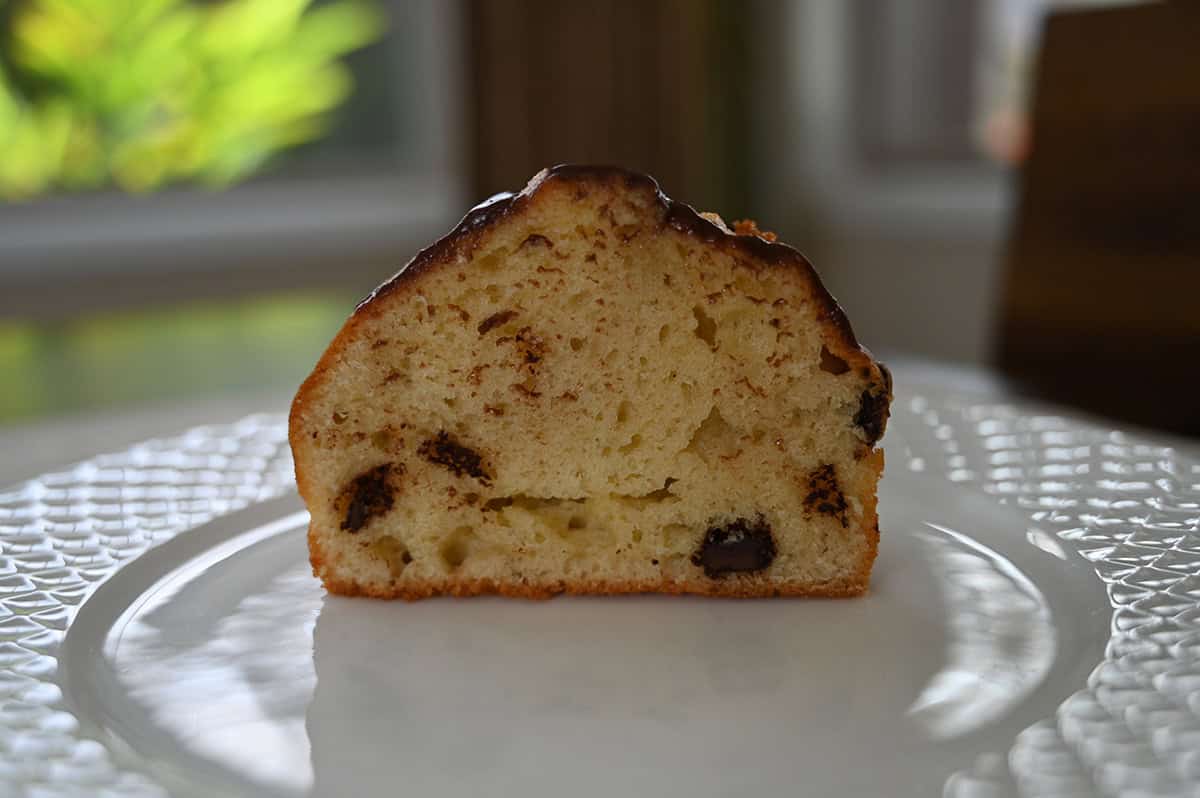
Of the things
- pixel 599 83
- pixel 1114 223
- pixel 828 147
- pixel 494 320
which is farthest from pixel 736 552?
pixel 828 147

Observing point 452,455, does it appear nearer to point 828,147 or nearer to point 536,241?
point 536,241

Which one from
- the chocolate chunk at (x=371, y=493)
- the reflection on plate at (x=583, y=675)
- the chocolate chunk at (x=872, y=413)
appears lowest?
the reflection on plate at (x=583, y=675)

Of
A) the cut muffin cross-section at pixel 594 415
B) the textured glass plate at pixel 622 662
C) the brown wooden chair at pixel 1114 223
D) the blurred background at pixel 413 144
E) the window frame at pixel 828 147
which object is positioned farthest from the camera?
the window frame at pixel 828 147

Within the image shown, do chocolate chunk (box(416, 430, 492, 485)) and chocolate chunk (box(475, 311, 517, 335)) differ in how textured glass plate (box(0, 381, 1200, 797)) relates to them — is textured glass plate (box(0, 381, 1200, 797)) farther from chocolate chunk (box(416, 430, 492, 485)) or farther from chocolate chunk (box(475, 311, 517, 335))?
chocolate chunk (box(475, 311, 517, 335))

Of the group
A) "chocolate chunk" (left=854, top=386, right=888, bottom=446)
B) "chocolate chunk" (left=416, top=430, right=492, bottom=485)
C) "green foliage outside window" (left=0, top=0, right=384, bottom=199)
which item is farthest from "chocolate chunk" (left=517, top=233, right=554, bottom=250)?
"green foliage outside window" (left=0, top=0, right=384, bottom=199)

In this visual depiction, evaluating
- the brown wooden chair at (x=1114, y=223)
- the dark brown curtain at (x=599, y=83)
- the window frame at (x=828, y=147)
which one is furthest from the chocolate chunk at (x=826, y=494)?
the window frame at (x=828, y=147)

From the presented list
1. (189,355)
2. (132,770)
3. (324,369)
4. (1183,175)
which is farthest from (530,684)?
(189,355)

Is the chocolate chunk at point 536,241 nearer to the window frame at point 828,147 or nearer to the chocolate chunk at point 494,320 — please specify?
the chocolate chunk at point 494,320
